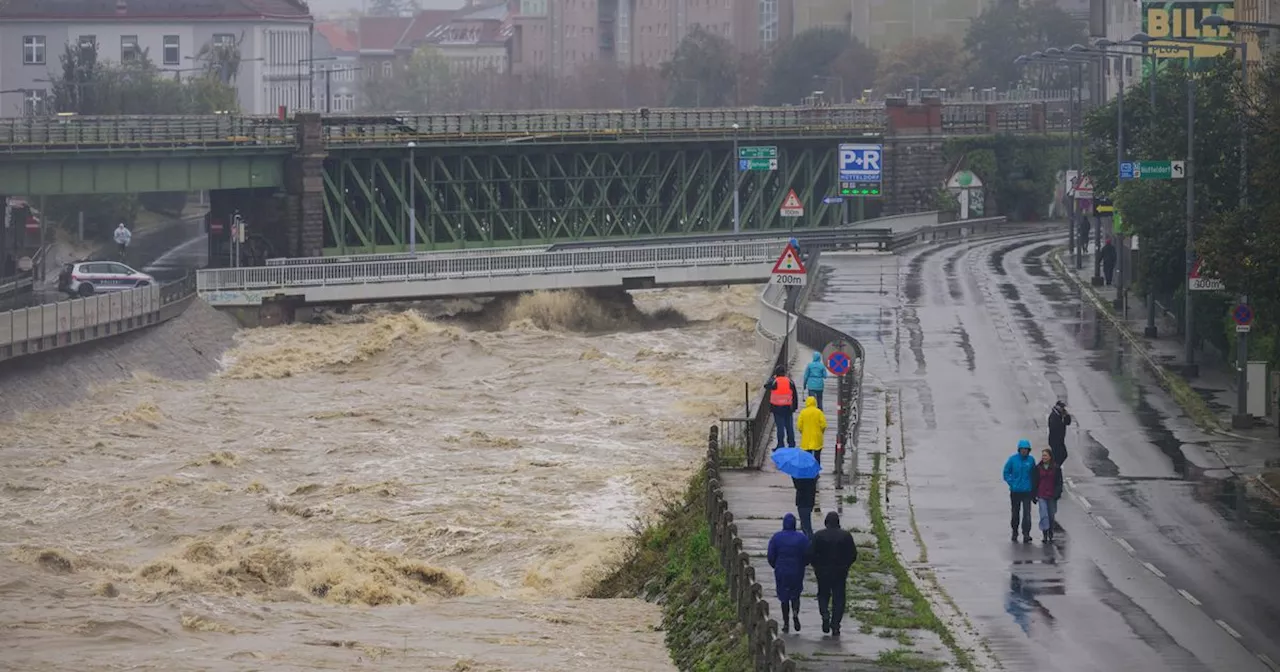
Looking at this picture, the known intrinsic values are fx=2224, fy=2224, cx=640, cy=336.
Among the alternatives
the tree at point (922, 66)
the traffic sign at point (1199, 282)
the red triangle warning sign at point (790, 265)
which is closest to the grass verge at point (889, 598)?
the red triangle warning sign at point (790, 265)

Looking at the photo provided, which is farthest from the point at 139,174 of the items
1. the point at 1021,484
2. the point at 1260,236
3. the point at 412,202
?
the point at 1021,484

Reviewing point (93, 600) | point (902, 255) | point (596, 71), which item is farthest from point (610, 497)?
point (596, 71)

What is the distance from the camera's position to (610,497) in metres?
42.1

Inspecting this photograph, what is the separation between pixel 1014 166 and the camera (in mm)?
112938

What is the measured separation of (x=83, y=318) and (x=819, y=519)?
30422 millimetres

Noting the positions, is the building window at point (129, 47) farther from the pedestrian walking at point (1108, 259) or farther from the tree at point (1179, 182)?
the tree at point (1179, 182)

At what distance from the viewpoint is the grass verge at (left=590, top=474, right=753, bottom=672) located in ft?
84.4

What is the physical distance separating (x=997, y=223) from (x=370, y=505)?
69.0 metres

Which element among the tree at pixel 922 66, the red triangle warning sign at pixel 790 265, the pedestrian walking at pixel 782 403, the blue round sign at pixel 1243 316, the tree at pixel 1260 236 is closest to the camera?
the tree at pixel 1260 236

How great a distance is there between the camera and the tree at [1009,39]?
156875 millimetres

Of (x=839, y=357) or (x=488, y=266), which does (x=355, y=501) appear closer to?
(x=839, y=357)

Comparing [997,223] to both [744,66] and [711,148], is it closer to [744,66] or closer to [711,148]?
[711,148]

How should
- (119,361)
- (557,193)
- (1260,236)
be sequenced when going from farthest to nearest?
(557,193), (119,361), (1260,236)

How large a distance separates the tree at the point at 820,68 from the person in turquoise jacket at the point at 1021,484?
133m
